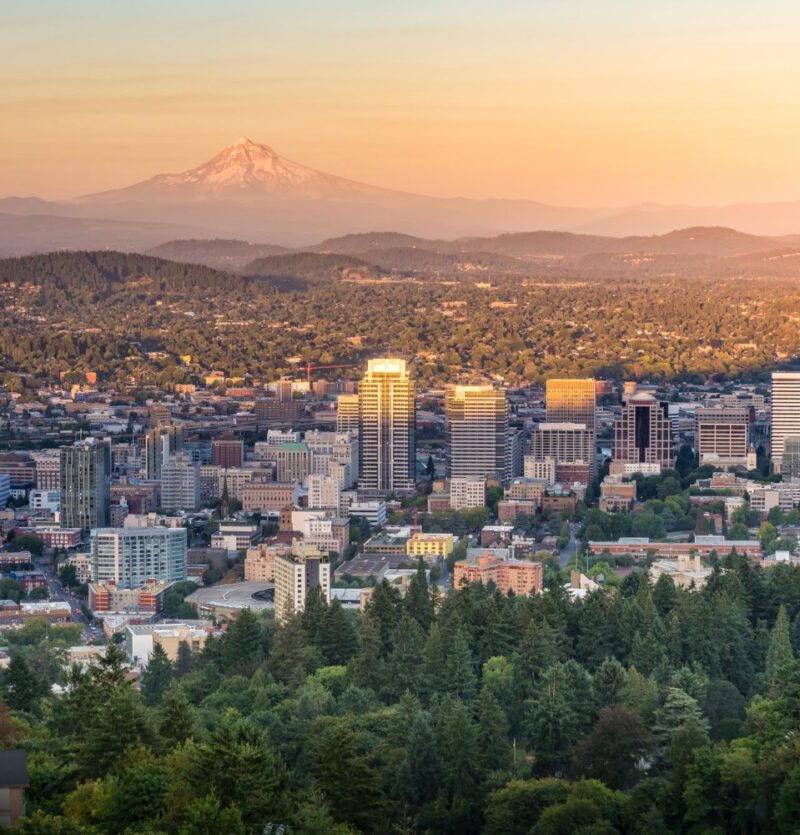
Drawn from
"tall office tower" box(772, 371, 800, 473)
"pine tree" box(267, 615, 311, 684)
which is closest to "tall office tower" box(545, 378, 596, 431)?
"tall office tower" box(772, 371, 800, 473)

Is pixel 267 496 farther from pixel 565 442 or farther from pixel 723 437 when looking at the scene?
pixel 723 437

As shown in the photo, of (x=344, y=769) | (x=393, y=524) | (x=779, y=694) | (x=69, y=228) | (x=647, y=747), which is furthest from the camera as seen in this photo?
(x=69, y=228)

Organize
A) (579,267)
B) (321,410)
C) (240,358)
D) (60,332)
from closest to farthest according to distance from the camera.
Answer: (321,410), (240,358), (60,332), (579,267)

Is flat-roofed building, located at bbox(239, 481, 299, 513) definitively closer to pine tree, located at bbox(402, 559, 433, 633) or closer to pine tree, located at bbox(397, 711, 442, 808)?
pine tree, located at bbox(402, 559, 433, 633)

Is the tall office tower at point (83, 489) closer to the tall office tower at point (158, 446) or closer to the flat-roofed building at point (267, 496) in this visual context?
the flat-roofed building at point (267, 496)

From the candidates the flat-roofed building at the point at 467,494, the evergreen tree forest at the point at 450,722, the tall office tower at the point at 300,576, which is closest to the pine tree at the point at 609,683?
the evergreen tree forest at the point at 450,722

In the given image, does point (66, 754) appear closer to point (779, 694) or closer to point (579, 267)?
point (779, 694)

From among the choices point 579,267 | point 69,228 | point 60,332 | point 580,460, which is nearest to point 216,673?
point 580,460
